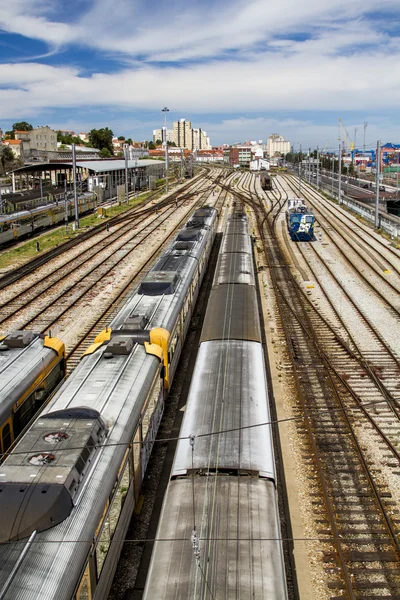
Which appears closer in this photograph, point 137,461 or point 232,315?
point 137,461

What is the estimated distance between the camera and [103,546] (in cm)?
920

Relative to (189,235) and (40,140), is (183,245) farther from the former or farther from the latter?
(40,140)

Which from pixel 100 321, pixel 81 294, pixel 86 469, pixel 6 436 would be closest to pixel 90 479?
pixel 86 469

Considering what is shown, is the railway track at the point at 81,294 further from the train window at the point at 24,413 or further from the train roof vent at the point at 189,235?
the train window at the point at 24,413

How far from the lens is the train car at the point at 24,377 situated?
1246 centimetres

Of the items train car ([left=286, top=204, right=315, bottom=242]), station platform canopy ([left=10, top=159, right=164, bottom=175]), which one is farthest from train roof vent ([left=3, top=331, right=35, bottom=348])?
station platform canopy ([left=10, top=159, right=164, bottom=175])

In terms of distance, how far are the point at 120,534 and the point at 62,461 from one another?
7.18 ft

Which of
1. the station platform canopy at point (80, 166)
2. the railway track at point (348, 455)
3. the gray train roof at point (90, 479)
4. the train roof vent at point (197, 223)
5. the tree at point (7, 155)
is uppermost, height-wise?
the tree at point (7, 155)

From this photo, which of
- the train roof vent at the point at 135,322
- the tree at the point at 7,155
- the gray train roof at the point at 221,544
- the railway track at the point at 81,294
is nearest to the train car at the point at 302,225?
the railway track at the point at 81,294

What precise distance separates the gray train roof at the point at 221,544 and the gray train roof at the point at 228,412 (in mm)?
554

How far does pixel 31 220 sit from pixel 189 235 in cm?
2393

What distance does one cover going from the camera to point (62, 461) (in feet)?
30.6

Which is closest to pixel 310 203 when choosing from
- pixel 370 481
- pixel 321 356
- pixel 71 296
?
pixel 71 296

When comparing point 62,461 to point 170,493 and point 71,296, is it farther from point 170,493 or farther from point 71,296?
point 71,296
